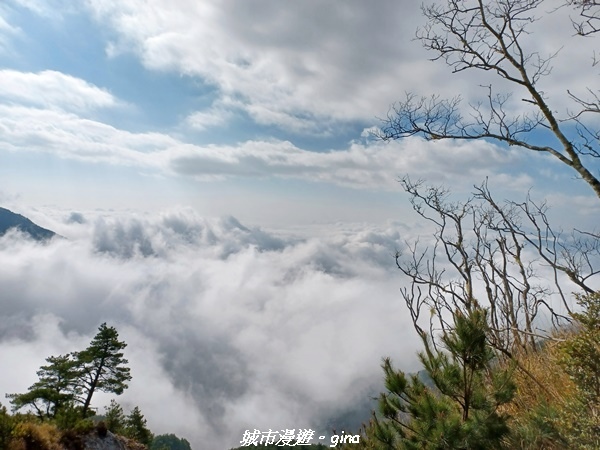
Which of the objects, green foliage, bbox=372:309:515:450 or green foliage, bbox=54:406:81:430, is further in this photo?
green foliage, bbox=54:406:81:430

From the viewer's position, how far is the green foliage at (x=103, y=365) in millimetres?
23891

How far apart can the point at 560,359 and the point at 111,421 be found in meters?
24.3

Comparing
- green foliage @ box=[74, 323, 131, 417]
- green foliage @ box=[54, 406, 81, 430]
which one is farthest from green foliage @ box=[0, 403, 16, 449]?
green foliage @ box=[74, 323, 131, 417]

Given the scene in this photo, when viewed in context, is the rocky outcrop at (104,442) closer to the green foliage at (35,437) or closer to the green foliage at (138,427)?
the green foliage at (35,437)

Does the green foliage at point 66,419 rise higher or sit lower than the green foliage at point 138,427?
lower

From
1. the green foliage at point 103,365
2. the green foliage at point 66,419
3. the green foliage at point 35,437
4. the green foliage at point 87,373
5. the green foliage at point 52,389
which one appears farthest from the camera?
the green foliage at point 103,365

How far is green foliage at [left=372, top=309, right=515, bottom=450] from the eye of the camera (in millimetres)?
4031

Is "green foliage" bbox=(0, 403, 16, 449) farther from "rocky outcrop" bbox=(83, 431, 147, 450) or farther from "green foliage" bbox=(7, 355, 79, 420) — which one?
"green foliage" bbox=(7, 355, 79, 420)

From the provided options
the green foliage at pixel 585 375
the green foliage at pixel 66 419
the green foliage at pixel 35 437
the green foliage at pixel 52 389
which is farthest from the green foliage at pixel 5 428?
the green foliage at pixel 52 389

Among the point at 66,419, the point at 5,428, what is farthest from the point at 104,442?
the point at 5,428

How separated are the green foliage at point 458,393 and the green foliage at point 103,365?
2454 centimetres

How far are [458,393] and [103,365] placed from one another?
26.7 metres

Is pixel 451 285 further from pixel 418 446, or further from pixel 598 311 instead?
pixel 598 311

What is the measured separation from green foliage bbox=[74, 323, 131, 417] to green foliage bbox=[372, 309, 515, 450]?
24.5 metres
